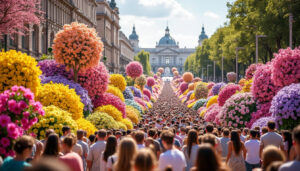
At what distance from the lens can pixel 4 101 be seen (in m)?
9.80

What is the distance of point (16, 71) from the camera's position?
15188 mm

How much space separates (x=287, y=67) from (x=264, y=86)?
8.69ft

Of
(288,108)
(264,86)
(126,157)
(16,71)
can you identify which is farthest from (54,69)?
(126,157)

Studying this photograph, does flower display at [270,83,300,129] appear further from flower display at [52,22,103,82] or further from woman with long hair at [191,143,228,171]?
woman with long hair at [191,143,228,171]

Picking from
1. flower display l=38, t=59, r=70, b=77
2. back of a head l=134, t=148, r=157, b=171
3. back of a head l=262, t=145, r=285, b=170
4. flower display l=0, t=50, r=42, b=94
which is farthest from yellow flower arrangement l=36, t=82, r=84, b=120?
back of a head l=134, t=148, r=157, b=171

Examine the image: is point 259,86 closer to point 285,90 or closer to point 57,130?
point 285,90

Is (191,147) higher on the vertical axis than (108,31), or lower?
lower

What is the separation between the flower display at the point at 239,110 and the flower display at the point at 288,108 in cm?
563

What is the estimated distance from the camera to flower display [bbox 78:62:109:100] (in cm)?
2283

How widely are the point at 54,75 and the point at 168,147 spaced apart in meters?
15.2

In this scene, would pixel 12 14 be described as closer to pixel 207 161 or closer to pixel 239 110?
pixel 239 110

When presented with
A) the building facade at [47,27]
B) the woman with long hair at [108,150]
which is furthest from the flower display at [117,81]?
the woman with long hair at [108,150]

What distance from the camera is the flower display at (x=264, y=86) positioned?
887 inches

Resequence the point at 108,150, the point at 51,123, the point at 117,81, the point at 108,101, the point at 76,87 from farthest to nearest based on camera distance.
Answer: the point at 117,81
the point at 108,101
the point at 76,87
the point at 51,123
the point at 108,150
